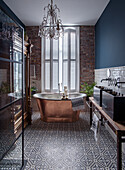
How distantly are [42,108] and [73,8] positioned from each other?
2.89m

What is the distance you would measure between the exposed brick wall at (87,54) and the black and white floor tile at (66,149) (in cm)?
237

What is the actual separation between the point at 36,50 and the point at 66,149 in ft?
14.0

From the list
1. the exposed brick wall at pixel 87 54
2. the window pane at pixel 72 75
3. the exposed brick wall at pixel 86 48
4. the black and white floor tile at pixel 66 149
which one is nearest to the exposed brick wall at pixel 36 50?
the exposed brick wall at pixel 86 48

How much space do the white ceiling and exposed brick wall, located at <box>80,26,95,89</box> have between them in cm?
37

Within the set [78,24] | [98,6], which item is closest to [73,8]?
[98,6]

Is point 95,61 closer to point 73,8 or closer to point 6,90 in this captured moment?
point 73,8

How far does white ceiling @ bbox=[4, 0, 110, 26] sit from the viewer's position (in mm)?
4344

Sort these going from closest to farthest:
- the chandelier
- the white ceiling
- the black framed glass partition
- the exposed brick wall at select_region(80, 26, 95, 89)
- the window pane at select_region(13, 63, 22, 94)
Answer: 1. the black framed glass partition
2. the window pane at select_region(13, 63, 22, 94)
3. the chandelier
4. the white ceiling
5. the exposed brick wall at select_region(80, 26, 95, 89)

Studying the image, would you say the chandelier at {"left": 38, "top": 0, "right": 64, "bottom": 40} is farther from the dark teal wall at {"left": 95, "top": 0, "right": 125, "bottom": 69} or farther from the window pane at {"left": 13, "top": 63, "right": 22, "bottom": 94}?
the window pane at {"left": 13, "top": 63, "right": 22, "bottom": 94}

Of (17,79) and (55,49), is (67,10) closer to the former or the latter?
(55,49)

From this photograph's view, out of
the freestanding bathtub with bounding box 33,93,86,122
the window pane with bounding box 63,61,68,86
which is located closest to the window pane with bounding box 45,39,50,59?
the window pane with bounding box 63,61,68,86

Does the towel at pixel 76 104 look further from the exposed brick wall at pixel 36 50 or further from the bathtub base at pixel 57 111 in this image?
the exposed brick wall at pixel 36 50

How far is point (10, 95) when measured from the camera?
2258 mm

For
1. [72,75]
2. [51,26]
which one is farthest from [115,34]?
[72,75]
